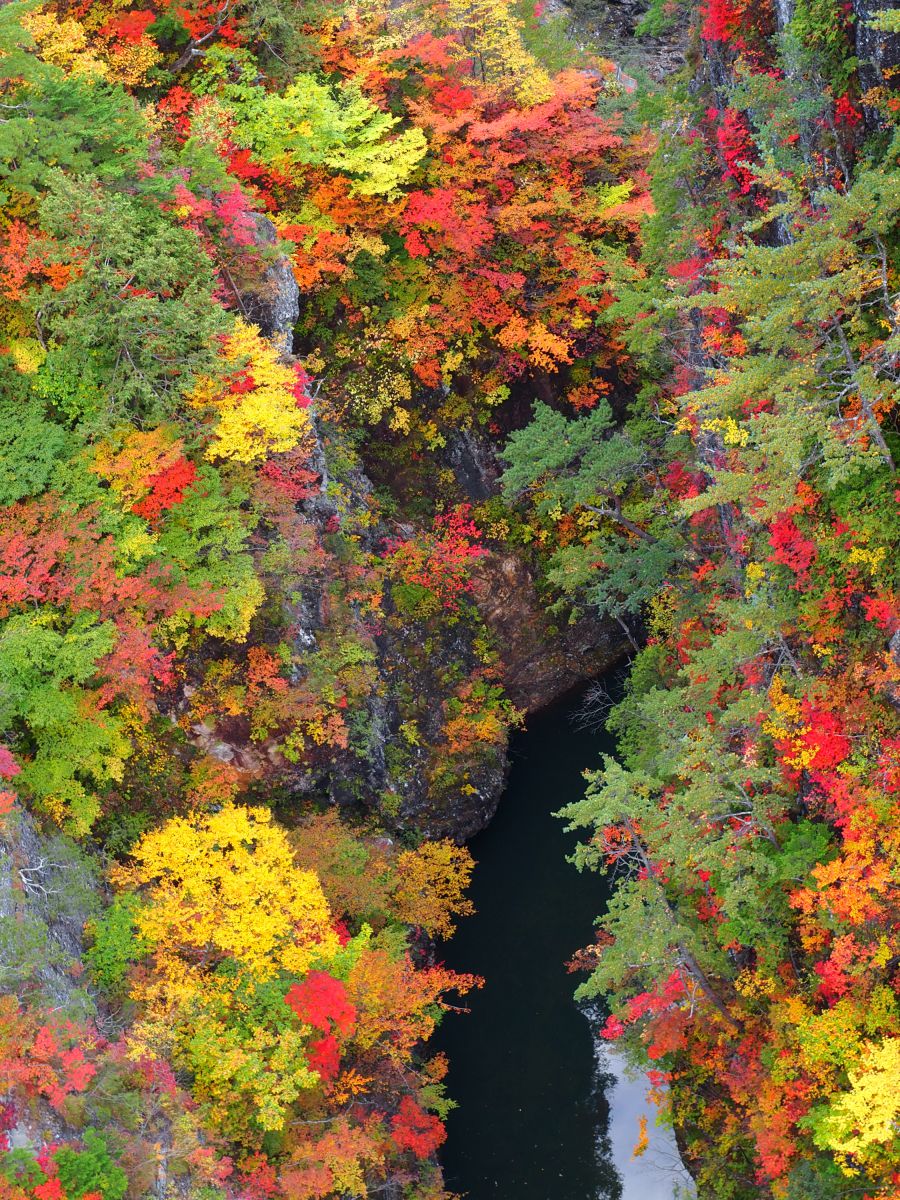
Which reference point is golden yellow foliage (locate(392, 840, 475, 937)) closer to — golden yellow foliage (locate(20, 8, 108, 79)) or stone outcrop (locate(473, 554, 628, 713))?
stone outcrop (locate(473, 554, 628, 713))

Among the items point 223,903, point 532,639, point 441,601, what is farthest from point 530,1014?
point 441,601

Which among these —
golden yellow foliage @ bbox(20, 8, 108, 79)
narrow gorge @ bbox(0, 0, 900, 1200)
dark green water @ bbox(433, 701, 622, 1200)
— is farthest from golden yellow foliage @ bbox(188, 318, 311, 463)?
dark green water @ bbox(433, 701, 622, 1200)

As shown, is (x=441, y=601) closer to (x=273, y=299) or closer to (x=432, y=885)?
(x=432, y=885)

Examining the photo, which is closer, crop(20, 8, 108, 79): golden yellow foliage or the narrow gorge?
the narrow gorge

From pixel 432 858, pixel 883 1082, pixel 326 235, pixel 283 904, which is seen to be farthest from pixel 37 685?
pixel 883 1082

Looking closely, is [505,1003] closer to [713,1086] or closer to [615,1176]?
[615,1176]

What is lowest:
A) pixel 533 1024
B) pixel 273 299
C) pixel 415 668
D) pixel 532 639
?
pixel 533 1024
